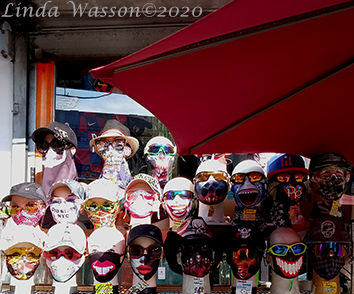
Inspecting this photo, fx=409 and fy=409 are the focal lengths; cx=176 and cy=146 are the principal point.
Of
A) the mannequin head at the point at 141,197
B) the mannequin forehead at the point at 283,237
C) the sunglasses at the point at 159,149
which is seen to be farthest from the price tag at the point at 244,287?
the sunglasses at the point at 159,149

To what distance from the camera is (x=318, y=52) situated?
2.10 meters

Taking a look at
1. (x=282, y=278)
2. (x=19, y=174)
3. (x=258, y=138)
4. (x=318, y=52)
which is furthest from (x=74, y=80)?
(x=318, y=52)

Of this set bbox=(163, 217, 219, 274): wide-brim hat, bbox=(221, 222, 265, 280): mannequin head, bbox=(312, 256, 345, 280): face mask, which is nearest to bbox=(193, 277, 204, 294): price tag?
bbox=(163, 217, 219, 274): wide-brim hat

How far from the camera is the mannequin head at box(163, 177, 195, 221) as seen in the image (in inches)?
143

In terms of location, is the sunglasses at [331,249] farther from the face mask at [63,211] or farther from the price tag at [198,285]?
the face mask at [63,211]

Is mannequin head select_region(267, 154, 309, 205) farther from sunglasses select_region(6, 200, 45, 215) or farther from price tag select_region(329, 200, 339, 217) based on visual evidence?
sunglasses select_region(6, 200, 45, 215)

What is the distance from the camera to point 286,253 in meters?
3.27

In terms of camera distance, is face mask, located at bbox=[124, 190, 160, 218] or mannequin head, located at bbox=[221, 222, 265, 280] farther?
face mask, located at bbox=[124, 190, 160, 218]

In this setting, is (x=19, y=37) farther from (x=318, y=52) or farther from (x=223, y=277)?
(x=318, y=52)

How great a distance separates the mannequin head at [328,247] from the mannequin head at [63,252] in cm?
193

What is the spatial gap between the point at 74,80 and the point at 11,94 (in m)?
0.80

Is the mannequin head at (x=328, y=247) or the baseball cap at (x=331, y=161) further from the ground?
the baseball cap at (x=331, y=161)

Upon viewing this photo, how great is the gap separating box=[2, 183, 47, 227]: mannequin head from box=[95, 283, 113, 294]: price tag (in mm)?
782

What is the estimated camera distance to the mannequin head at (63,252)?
3.37 metres
